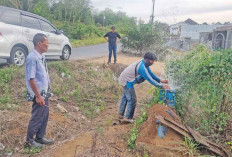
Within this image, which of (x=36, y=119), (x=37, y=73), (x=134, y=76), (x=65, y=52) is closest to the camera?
(x=37, y=73)

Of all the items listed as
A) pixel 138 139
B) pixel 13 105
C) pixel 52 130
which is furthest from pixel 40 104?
pixel 13 105

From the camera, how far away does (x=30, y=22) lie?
7777mm

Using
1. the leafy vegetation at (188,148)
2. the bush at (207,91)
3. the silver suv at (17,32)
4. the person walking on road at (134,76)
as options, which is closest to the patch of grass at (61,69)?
the silver suv at (17,32)

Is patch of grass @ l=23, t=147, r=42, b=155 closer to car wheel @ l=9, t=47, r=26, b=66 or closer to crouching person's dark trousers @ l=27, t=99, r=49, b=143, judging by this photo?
crouching person's dark trousers @ l=27, t=99, r=49, b=143

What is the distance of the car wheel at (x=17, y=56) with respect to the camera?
707cm

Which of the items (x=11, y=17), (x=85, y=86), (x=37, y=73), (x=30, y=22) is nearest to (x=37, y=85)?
(x=37, y=73)

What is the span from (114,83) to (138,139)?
4.74 m

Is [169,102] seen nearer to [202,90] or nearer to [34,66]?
[202,90]

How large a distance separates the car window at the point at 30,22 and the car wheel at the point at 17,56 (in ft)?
2.86

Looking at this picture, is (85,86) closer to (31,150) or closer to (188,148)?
(31,150)

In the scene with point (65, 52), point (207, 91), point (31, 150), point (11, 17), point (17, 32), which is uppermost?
point (11, 17)

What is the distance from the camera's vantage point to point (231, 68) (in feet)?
11.2

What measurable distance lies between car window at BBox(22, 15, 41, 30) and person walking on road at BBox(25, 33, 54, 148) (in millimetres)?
4387

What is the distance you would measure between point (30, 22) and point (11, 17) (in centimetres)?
75
